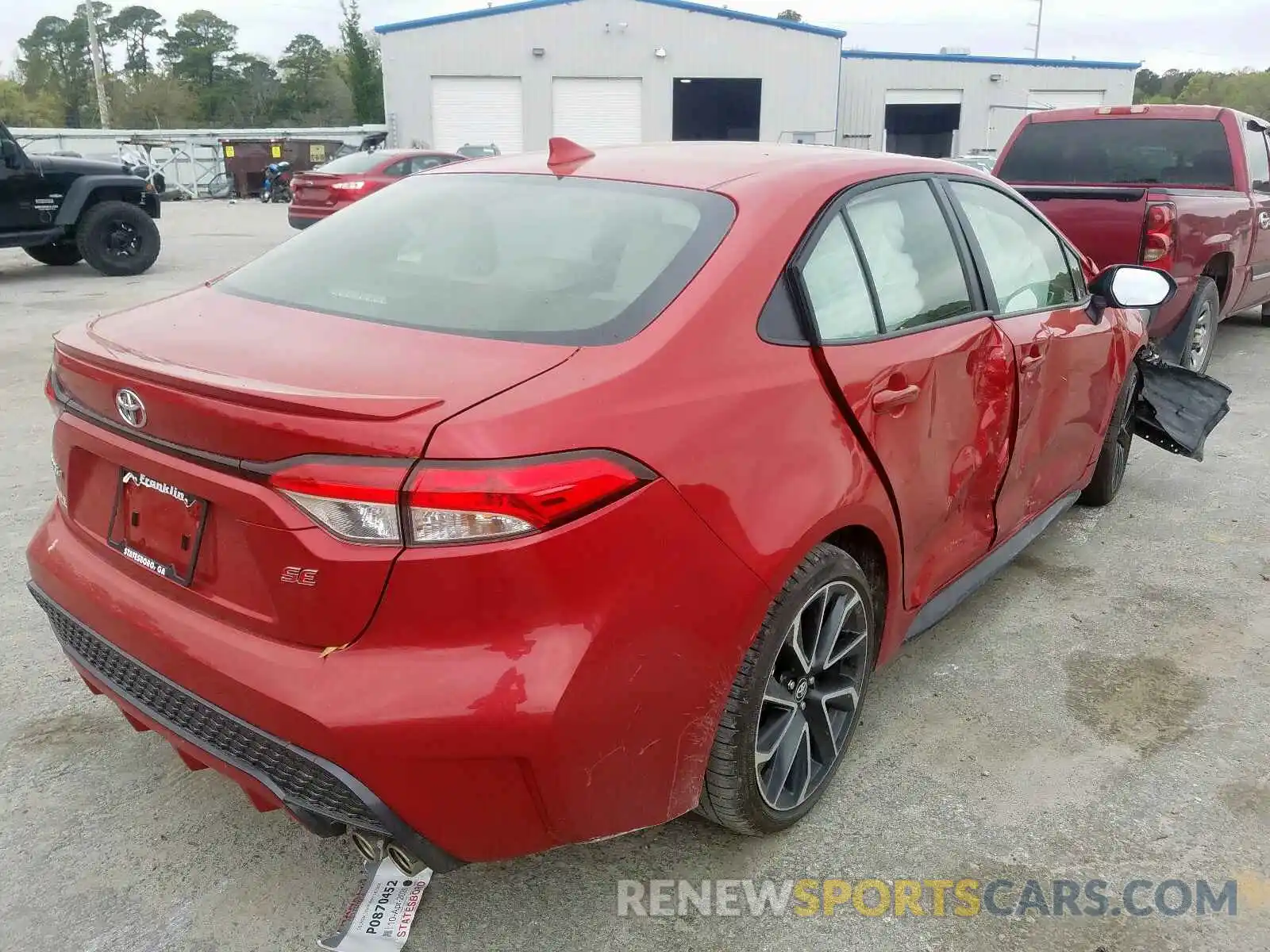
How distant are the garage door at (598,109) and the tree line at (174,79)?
27598mm

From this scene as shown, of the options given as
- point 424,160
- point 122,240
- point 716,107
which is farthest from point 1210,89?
point 122,240

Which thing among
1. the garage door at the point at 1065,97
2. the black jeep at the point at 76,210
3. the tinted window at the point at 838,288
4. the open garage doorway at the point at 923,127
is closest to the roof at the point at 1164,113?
the tinted window at the point at 838,288

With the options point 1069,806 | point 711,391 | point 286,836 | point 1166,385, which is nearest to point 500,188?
point 711,391

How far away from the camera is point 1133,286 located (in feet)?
12.0

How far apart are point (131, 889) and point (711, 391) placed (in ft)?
5.54

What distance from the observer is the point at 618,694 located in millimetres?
1808

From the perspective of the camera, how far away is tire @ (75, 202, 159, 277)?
11.5 metres

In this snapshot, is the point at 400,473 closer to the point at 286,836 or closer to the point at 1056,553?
the point at 286,836

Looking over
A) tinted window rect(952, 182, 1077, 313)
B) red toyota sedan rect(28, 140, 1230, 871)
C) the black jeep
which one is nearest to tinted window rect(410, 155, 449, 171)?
the black jeep

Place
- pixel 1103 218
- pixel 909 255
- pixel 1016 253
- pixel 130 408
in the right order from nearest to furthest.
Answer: pixel 130 408, pixel 909 255, pixel 1016 253, pixel 1103 218

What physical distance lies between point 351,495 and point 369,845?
2.37ft

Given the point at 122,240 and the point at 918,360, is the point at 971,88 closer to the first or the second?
the point at 122,240

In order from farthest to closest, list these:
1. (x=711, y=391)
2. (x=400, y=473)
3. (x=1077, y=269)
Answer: (x=1077, y=269) < (x=711, y=391) < (x=400, y=473)

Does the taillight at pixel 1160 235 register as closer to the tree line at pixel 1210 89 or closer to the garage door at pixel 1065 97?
the garage door at pixel 1065 97
